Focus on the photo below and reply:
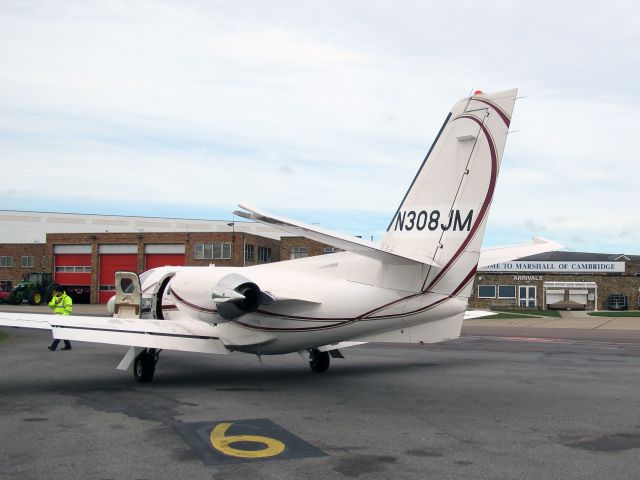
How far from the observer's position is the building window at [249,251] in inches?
2546

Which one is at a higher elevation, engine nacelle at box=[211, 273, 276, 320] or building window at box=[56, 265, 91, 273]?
engine nacelle at box=[211, 273, 276, 320]

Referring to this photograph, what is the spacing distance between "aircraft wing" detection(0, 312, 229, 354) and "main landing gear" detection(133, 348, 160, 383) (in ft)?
2.38

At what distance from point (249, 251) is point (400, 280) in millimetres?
53854

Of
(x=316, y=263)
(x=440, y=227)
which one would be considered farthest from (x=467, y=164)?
(x=316, y=263)

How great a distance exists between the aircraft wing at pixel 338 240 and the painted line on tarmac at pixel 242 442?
2.89m

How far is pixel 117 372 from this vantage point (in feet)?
56.5

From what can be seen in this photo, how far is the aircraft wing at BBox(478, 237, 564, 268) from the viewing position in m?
14.4

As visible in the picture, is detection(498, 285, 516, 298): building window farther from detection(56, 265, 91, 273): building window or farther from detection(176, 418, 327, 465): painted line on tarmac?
detection(176, 418, 327, 465): painted line on tarmac

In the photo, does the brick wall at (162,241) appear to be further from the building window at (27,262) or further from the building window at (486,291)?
the building window at (486,291)

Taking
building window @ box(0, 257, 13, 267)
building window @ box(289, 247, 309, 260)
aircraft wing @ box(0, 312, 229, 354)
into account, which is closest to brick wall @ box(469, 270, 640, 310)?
building window @ box(289, 247, 309, 260)

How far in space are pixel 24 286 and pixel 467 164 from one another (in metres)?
52.0

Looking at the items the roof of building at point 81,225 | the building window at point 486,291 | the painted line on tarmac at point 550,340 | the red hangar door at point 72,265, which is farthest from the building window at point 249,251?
the painted line on tarmac at point 550,340

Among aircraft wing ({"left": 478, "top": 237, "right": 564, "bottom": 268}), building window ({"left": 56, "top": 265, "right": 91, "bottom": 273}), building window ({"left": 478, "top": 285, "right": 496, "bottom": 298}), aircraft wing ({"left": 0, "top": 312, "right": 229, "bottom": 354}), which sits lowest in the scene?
building window ({"left": 478, "top": 285, "right": 496, "bottom": 298})

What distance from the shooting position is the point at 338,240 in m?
10.6
